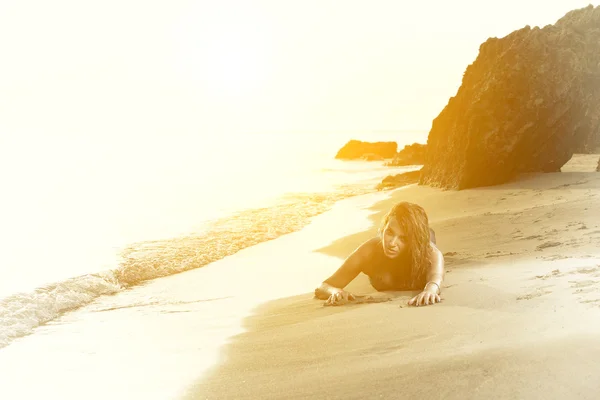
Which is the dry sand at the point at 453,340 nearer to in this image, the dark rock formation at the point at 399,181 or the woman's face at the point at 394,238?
the woman's face at the point at 394,238

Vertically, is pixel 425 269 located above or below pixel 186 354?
above

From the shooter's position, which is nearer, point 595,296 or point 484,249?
point 595,296

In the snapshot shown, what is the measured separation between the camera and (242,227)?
13164 mm

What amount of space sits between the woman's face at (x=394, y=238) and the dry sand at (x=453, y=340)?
432 mm

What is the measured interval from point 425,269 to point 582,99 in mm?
11005

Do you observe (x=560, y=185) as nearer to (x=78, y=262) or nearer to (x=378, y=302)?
(x=378, y=302)

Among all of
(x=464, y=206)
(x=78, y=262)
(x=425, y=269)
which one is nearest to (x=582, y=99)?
(x=464, y=206)

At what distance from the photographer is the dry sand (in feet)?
9.49

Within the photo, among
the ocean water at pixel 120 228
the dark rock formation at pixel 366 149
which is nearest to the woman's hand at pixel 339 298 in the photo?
the ocean water at pixel 120 228

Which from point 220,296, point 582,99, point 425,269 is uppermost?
point 582,99

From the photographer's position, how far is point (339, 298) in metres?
5.32

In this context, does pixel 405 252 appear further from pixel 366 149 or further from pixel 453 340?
pixel 366 149

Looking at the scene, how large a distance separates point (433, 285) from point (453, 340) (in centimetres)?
134

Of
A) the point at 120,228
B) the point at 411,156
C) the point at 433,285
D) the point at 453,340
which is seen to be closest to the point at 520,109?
the point at 433,285
